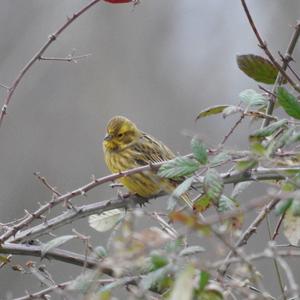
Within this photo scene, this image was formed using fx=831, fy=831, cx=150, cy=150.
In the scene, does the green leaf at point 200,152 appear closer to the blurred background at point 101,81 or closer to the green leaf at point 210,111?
the green leaf at point 210,111

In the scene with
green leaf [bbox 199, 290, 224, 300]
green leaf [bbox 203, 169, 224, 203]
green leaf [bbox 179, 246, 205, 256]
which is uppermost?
green leaf [bbox 203, 169, 224, 203]

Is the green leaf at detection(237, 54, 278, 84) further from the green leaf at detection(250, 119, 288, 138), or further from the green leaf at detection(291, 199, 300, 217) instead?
the green leaf at detection(291, 199, 300, 217)

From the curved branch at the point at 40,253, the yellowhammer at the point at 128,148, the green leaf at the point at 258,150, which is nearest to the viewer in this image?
the green leaf at the point at 258,150

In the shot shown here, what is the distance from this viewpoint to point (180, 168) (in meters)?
1.97

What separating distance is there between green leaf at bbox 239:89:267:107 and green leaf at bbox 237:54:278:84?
5cm

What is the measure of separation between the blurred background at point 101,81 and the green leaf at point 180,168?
5.88 meters

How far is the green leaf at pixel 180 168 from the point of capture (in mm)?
1953

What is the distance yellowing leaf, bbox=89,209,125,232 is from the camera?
7.87 ft

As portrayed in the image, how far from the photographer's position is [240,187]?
7.64 feet

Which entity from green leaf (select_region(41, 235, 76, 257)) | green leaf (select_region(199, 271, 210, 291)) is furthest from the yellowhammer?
green leaf (select_region(199, 271, 210, 291))

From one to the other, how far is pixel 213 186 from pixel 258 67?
2.09 feet

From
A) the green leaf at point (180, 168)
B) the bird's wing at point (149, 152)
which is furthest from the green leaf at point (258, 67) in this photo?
the bird's wing at point (149, 152)

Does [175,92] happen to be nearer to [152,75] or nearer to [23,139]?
[152,75]

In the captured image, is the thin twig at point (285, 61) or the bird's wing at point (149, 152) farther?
the bird's wing at point (149, 152)
